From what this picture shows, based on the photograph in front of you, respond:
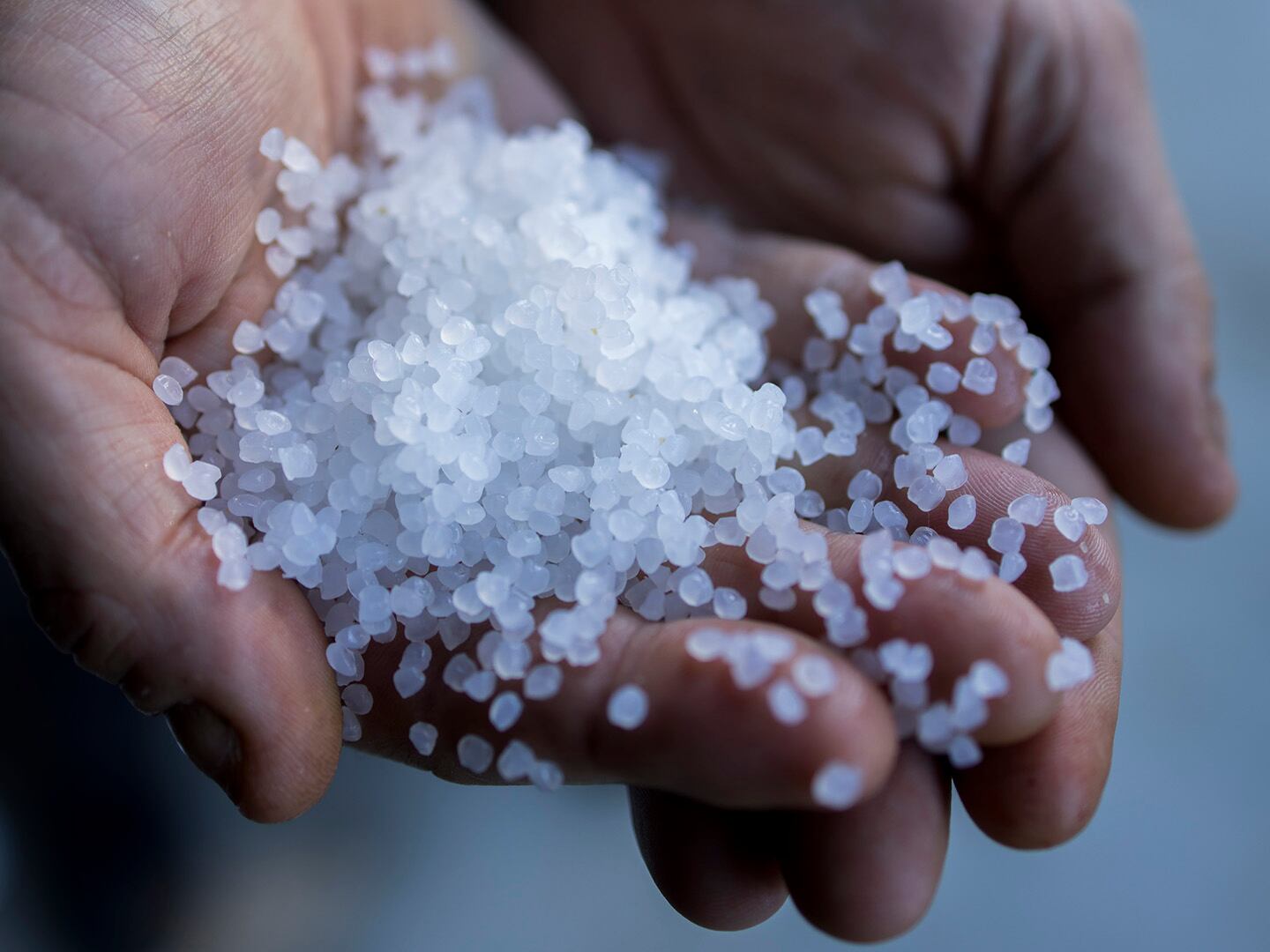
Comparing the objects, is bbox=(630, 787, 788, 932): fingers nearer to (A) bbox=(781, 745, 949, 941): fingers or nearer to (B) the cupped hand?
(A) bbox=(781, 745, 949, 941): fingers

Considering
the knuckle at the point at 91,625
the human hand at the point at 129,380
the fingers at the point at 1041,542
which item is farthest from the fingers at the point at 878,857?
the knuckle at the point at 91,625

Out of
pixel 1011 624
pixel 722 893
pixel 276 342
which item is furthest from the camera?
pixel 276 342

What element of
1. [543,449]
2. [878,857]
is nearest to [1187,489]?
[878,857]

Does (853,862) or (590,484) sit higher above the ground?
(590,484)

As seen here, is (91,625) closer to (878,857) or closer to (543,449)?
(543,449)

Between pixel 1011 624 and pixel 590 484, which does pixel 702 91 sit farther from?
pixel 1011 624

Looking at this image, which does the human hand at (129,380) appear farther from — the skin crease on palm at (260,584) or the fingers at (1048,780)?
the fingers at (1048,780)

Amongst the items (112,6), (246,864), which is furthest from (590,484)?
(246,864)
